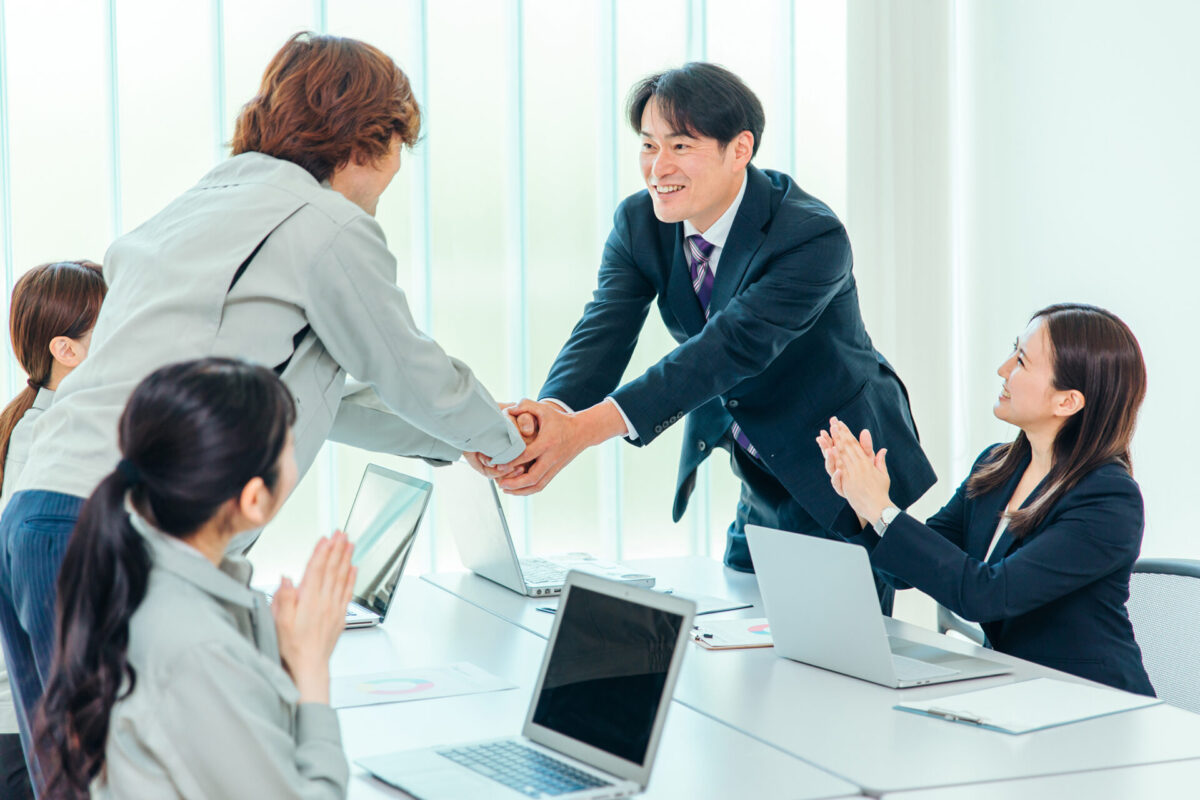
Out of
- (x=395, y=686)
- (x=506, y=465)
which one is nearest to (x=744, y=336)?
(x=506, y=465)

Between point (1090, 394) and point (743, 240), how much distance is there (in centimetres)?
78

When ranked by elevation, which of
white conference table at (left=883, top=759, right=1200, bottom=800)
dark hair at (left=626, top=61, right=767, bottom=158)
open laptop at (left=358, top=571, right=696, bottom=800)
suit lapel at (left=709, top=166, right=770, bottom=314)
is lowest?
white conference table at (left=883, top=759, right=1200, bottom=800)

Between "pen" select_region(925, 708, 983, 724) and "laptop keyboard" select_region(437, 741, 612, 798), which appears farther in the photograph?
"pen" select_region(925, 708, 983, 724)

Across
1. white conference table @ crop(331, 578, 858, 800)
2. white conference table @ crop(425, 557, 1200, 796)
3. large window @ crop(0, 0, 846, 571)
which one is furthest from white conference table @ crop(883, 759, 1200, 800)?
large window @ crop(0, 0, 846, 571)

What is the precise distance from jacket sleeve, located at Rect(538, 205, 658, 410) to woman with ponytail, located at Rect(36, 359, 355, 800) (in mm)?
1572

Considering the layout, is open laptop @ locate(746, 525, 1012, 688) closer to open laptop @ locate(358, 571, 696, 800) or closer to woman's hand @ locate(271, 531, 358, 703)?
open laptop @ locate(358, 571, 696, 800)

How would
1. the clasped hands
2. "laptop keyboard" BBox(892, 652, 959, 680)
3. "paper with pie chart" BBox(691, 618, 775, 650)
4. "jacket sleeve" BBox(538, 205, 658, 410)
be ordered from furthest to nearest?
"jacket sleeve" BBox(538, 205, 658, 410) < the clasped hands < "paper with pie chart" BBox(691, 618, 775, 650) < "laptop keyboard" BBox(892, 652, 959, 680)

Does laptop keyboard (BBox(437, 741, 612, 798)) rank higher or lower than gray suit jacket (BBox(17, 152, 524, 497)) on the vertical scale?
lower

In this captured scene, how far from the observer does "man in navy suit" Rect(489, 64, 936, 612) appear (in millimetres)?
2471

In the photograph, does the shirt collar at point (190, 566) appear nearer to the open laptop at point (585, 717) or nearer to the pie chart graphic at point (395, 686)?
the open laptop at point (585, 717)

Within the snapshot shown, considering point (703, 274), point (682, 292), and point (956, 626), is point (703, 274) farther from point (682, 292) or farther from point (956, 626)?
point (956, 626)

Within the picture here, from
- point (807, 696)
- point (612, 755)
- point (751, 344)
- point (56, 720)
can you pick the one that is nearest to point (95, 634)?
point (56, 720)

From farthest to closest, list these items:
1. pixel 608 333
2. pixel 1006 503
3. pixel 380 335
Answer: pixel 608 333
pixel 1006 503
pixel 380 335

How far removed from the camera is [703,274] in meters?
2.69
